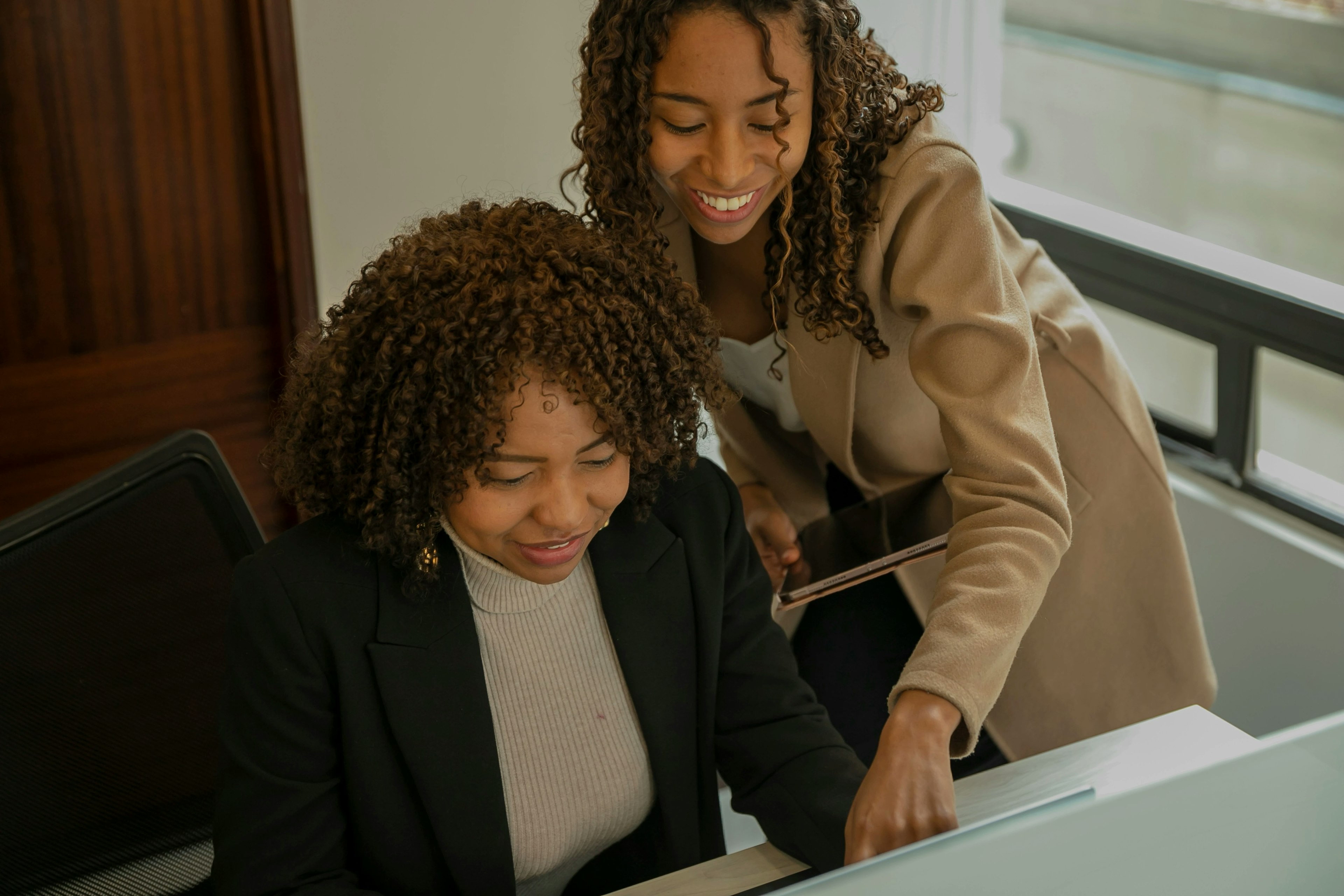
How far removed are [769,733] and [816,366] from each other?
1.30 feet

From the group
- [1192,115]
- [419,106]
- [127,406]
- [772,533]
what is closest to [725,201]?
[772,533]

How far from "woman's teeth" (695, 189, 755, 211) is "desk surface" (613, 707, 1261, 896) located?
557 millimetres

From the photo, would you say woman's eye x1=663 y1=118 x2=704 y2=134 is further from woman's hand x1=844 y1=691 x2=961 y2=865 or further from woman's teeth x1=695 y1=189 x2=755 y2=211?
woman's hand x1=844 y1=691 x2=961 y2=865

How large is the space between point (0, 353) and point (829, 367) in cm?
170

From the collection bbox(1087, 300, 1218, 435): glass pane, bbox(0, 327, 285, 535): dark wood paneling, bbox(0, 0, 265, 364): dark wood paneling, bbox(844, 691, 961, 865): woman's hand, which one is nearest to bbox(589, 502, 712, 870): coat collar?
bbox(844, 691, 961, 865): woman's hand

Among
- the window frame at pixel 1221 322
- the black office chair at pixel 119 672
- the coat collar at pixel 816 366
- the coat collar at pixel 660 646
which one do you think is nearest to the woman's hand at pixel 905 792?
the coat collar at pixel 660 646

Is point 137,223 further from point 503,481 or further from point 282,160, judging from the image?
point 503,481

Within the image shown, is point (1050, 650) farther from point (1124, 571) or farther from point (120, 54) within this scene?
point (120, 54)

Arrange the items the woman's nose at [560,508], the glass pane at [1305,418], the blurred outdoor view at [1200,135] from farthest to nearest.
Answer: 1. the blurred outdoor view at [1200,135]
2. the glass pane at [1305,418]
3. the woman's nose at [560,508]

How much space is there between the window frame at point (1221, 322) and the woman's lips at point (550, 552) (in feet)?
4.36

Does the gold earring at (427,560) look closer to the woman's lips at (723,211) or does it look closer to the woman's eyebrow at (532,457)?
the woman's eyebrow at (532,457)

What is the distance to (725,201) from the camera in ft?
3.69

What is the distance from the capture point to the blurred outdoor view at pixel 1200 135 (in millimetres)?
3762

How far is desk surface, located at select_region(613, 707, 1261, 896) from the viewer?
904 millimetres
